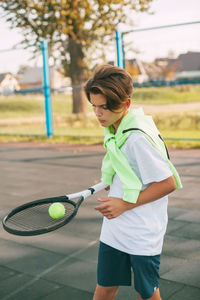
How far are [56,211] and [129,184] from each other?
0.43 m

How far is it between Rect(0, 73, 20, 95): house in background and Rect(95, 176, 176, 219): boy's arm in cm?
1226

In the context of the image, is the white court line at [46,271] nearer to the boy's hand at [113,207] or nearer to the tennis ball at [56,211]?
the tennis ball at [56,211]

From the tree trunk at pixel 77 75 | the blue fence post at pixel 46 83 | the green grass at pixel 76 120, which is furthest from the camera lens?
the tree trunk at pixel 77 75

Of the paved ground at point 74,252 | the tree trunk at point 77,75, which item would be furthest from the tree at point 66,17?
the paved ground at point 74,252

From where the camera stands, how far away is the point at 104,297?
2.12m

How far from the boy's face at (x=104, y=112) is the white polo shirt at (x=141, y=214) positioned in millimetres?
138

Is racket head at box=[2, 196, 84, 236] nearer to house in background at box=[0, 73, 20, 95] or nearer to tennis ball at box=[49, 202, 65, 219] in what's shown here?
tennis ball at box=[49, 202, 65, 219]

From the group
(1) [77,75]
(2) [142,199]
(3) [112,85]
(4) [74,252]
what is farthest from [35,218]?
(1) [77,75]

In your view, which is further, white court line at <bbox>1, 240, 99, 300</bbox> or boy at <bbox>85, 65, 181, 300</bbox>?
white court line at <bbox>1, 240, 99, 300</bbox>

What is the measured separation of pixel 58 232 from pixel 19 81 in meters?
10.5

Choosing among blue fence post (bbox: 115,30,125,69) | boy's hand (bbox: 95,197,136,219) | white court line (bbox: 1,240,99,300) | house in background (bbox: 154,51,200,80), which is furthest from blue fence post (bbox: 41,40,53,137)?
boy's hand (bbox: 95,197,136,219)

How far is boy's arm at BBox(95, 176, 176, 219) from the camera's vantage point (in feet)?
6.09

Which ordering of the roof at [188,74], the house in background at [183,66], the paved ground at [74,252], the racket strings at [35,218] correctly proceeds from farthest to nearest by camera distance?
the roof at [188,74] → the house in background at [183,66] → the paved ground at [74,252] → the racket strings at [35,218]

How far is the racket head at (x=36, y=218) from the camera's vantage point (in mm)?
1912
